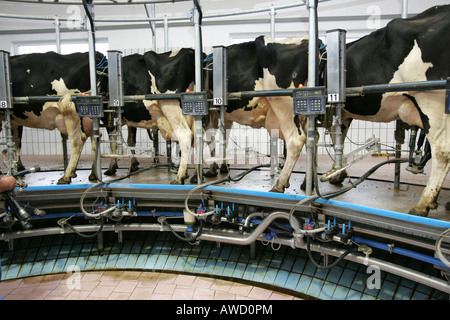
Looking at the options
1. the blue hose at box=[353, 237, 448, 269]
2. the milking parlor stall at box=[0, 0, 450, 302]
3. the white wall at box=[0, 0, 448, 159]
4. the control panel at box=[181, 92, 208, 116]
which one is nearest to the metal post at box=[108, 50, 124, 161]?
the milking parlor stall at box=[0, 0, 450, 302]

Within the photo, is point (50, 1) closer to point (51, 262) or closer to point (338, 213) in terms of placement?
point (51, 262)

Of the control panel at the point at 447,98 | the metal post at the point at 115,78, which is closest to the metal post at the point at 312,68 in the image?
the control panel at the point at 447,98

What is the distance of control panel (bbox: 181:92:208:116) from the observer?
10.8 feet

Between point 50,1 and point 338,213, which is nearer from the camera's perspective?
point 338,213

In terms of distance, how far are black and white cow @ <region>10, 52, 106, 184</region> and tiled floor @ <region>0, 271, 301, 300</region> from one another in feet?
3.87

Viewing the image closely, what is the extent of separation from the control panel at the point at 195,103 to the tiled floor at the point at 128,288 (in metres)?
1.59

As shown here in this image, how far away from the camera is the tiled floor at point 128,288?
3.07 meters

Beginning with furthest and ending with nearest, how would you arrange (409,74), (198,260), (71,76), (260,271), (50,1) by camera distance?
(50,1) → (71,76) → (198,260) → (260,271) → (409,74)

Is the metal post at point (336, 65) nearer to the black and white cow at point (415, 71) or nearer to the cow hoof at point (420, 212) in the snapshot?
the black and white cow at point (415, 71)

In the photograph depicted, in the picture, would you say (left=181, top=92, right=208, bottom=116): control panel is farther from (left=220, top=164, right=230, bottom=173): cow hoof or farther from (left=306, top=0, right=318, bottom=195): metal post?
(left=220, top=164, right=230, bottom=173): cow hoof

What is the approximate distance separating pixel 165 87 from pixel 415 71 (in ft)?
7.79

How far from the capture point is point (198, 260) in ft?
11.7
